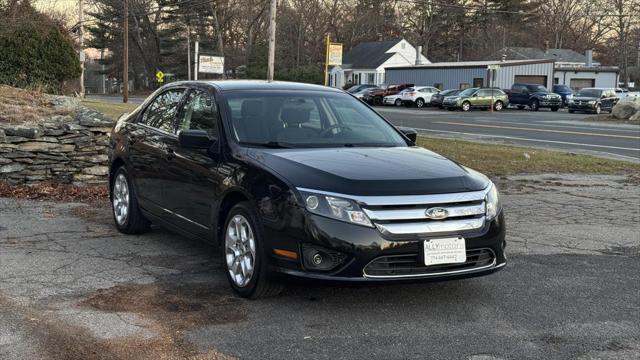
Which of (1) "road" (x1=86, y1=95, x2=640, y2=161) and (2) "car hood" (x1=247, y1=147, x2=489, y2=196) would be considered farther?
(1) "road" (x1=86, y1=95, x2=640, y2=161)

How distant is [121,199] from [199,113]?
1.69m

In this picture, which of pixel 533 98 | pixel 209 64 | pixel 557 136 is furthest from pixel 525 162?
pixel 533 98

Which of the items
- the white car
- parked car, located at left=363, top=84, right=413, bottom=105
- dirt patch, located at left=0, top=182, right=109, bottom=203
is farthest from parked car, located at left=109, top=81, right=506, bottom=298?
parked car, located at left=363, top=84, right=413, bottom=105

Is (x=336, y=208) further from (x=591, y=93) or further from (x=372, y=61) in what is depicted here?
(x=372, y=61)

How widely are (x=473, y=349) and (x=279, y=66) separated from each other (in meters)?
71.8

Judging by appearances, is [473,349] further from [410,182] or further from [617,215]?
[617,215]

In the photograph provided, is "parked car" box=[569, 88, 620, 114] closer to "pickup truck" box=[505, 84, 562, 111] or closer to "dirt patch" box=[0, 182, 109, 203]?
"pickup truck" box=[505, 84, 562, 111]

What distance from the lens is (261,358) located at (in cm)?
391

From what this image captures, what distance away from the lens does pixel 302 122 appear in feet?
19.2

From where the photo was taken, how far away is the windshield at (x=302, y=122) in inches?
220

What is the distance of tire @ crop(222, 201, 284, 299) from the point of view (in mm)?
4766

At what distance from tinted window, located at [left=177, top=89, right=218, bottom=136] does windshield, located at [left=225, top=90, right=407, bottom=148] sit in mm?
169

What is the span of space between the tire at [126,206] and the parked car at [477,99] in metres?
37.7

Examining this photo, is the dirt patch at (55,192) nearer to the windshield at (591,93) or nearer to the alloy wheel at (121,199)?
the alloy wheel at (121,199)
